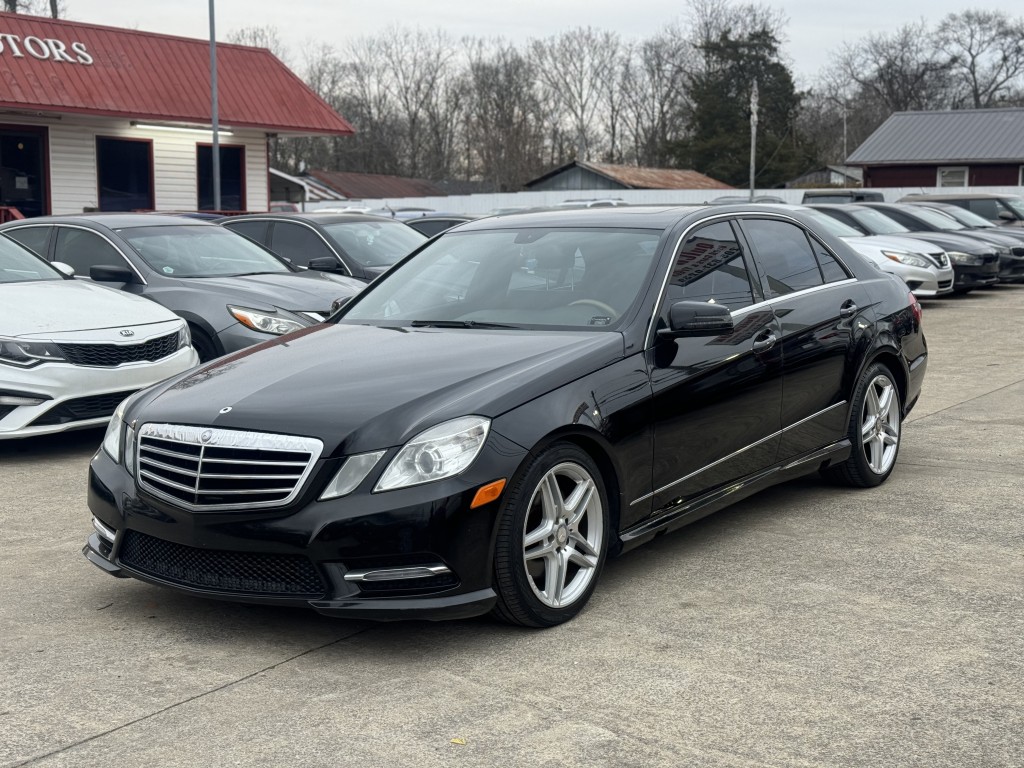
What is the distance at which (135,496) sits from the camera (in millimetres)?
4453

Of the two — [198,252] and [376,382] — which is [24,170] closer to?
[198,252]

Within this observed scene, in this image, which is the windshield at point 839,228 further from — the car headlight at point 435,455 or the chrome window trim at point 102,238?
the car headlight at point 435,455

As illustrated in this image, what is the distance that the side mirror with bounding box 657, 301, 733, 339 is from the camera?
4969mm

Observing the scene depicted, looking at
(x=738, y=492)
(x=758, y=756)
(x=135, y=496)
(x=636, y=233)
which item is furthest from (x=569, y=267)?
(x=758, y=756)

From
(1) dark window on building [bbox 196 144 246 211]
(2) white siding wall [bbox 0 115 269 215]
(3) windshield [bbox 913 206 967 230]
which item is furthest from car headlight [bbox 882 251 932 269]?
(1) dark window on building [bbox 196 144 246 211]

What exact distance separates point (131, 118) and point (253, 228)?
11.3m

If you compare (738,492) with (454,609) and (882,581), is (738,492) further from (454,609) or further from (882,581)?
(454,609)

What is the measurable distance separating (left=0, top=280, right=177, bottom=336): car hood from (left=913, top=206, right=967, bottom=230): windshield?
1545 cm

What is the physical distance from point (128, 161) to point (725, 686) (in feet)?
74.3

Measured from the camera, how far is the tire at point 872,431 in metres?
6.42

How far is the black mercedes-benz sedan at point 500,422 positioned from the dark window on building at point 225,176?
67.9ft

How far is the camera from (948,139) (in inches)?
2109

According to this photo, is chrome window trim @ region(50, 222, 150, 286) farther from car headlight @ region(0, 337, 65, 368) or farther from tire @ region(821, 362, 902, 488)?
tire @ region(821, 362, 902, 488)

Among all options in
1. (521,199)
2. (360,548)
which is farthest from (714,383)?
(521,199)
